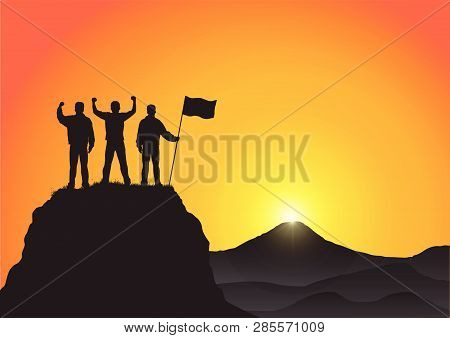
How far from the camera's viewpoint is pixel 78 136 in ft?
46.7

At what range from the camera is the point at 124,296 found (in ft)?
45.6

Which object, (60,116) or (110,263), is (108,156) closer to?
(60,116)

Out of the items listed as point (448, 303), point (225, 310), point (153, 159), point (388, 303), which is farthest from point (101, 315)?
point (448, 303)

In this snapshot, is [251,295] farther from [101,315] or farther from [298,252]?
[298,252]

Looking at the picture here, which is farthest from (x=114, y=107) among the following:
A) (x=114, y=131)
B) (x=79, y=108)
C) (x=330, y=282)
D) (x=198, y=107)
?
(x=330, y=282)

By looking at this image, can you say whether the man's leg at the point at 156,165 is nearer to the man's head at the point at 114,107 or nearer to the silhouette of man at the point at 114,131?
the silhouette of man at the point at 114,131

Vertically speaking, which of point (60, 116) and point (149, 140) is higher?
point (60, 116)

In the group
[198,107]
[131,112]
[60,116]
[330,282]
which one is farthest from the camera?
Result: [330,282]

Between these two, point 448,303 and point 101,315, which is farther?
point 448,303

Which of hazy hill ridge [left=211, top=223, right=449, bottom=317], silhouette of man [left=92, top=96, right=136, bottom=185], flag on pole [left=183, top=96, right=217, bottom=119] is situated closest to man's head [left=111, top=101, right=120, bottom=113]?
silhouette of man [left=92, top=96, right=136, bottom=185]

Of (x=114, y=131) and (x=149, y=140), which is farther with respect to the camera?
(x=149, y=140)

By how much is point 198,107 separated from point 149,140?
4.63 ft

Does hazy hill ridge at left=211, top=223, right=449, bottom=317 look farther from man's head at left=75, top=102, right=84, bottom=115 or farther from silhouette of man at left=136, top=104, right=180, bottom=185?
man's head at left=75, top=102, right=84, bottom=115

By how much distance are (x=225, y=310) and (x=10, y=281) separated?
196 inches
